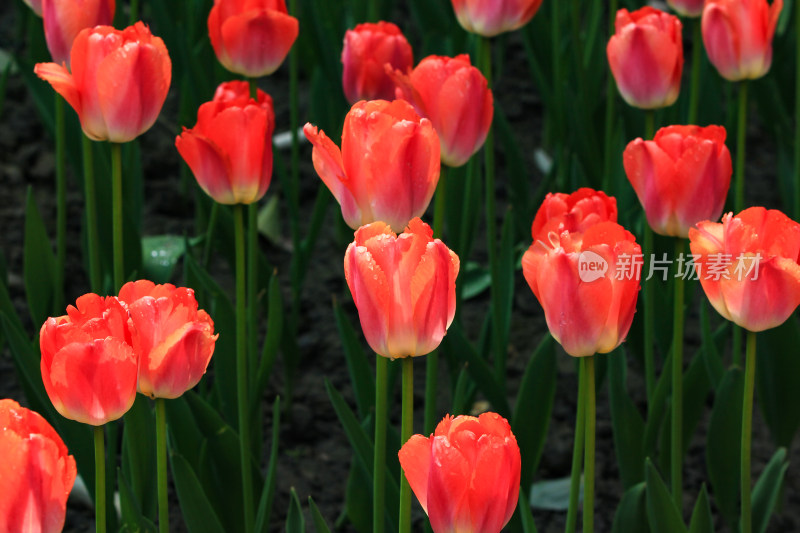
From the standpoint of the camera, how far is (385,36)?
1.51 meters

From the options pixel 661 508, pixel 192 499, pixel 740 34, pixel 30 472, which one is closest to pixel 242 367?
pixel 192 499

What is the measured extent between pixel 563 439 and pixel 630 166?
0.79 m

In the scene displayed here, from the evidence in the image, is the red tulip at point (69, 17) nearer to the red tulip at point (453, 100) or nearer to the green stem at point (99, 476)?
the red tulip at point (453, 100)

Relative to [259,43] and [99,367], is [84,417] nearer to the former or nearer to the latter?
[99,367]

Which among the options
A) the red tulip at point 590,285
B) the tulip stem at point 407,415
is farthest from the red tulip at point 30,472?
the red tulip at point 590,285

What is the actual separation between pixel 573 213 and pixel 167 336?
40 centimetres

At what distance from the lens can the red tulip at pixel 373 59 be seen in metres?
1.51

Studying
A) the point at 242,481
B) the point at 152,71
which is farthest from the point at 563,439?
the point at 152,71

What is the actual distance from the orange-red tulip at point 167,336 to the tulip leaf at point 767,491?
753mm

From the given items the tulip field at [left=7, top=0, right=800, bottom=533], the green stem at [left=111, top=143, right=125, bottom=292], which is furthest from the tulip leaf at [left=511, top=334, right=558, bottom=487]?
the green stem at [left=111, top=143, right=125, bottom=292]

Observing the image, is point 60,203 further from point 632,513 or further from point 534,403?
point 632,513

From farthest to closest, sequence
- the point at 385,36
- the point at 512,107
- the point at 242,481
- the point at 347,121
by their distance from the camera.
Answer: the point at 512,107 → the point at 385,36 → the point at 242,481 → the point at 347,121


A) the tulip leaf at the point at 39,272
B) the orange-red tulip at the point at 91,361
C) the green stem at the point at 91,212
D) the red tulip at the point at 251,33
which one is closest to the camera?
the orange-red tulip at the point at 91,361

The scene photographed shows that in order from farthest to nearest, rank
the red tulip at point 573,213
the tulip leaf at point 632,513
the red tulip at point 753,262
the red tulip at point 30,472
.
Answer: the tulip leaf at point 632,513, the red tulip at point 573,213, the red tulip at point 753,262, the red tulip at point 30,472
